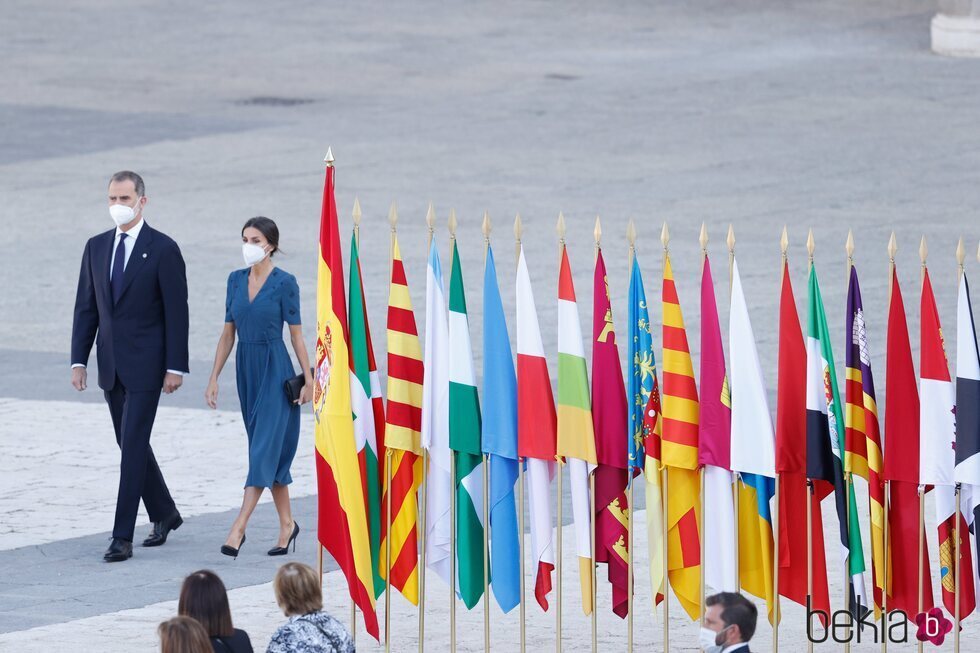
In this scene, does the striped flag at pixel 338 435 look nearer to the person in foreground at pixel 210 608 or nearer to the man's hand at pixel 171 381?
the person in foreground at pixel 210 608

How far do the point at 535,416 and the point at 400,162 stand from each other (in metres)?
16.3

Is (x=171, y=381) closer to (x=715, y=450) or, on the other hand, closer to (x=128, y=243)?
(x=128, y=243)

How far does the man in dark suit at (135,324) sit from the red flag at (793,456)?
12.4 ft

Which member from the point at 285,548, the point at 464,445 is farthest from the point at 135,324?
the point at 464,445

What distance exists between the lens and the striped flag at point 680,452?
8445mm

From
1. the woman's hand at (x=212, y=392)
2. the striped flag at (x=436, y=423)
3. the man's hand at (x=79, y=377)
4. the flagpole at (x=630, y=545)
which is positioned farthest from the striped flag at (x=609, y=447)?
the man's hand at (x=79, y=377)

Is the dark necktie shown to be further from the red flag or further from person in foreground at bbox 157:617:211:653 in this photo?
person in foreground at bbox 157:617:211:653

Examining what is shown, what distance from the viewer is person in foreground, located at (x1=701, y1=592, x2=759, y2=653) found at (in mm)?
7023

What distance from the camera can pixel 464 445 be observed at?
875 cm

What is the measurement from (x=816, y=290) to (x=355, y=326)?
208cm

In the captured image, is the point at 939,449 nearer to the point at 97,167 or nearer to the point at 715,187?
the point at 715,187

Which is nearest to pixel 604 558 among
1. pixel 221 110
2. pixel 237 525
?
pixel 237 525

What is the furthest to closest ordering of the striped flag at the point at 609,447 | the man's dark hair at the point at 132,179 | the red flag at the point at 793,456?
1. the man's dark hair at the point at 132,179
2. the striped flag at the point at 609,447
3. the red flag at the point at 793,456

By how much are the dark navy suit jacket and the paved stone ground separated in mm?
1019
